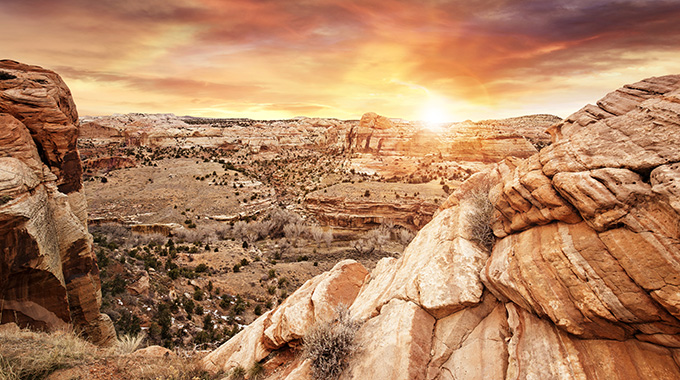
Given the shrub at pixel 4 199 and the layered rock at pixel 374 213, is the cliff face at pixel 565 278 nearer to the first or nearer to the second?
the shrub at pixel 4 199

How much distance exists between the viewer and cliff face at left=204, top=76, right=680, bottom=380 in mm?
3529

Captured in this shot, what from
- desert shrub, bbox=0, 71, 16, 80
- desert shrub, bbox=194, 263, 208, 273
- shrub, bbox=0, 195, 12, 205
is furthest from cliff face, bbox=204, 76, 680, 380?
desert shrub, bbox=194, 263, 208, 273

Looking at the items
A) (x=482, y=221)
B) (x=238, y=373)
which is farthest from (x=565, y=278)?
(x=238, y=373)

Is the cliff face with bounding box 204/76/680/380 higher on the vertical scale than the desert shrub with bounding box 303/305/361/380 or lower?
higher

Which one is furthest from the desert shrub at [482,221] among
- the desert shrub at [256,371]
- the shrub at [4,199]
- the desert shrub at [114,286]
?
the desert shrub at [114,286]

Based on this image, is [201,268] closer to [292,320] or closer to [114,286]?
[114,286]

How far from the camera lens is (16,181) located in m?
8.09

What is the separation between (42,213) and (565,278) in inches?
531

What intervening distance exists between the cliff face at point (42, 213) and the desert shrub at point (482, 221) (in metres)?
11.8

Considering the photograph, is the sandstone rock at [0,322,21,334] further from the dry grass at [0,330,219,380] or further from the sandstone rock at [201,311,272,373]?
the sandstone rock at [201,311,272,373]

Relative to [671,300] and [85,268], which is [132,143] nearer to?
[85,268]

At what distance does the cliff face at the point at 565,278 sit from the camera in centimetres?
353

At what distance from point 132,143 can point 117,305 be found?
272 ft

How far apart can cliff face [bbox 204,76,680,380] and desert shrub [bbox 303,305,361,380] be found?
19cm
